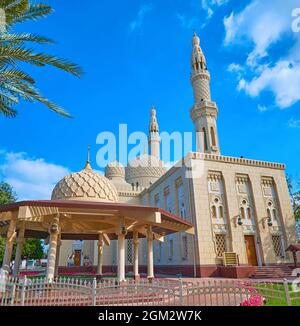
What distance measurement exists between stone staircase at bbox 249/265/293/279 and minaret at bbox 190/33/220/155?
10.3m

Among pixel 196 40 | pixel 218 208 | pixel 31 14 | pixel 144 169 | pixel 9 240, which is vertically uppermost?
pixel 196 40

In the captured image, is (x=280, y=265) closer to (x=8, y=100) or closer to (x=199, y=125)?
(x=199, y=125)

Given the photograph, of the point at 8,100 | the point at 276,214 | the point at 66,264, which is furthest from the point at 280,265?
the point at 66,264

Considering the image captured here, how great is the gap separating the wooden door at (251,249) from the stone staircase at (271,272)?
5.10 ft

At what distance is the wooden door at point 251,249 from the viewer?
19.4 m

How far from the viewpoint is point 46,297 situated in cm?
→ 699

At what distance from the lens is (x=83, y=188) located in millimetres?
11812

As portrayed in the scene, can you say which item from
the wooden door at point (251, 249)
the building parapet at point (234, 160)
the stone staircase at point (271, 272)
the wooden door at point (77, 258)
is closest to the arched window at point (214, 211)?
the wooden door at point (251, 249)

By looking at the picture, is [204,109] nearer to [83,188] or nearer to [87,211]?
[83,188]

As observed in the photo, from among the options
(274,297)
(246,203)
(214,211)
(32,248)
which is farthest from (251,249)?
(32,248)

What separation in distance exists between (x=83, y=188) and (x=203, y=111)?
1669 centimetres

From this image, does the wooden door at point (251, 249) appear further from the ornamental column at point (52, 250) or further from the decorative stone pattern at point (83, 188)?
the ornamental column at point (52, 250)

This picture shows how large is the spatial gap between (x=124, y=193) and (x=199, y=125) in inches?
468
